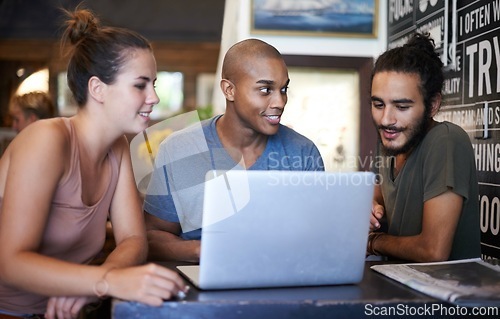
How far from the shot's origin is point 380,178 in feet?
7.55

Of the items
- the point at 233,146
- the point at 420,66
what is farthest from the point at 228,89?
the point at 420,66

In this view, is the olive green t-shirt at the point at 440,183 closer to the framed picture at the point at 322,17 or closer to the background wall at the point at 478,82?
the background wall at the point at 478,82

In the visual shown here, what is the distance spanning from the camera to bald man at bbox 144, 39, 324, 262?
6.54ft

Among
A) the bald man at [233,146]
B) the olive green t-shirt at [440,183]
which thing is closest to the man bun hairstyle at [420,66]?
the olive green t-shirt at [440,183]

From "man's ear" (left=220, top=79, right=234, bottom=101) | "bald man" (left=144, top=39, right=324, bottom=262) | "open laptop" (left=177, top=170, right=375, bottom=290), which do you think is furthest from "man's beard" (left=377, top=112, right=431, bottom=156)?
"open laptop" (left=177, top=170, right=375, bottom=290)

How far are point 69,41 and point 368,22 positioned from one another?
8.05ft

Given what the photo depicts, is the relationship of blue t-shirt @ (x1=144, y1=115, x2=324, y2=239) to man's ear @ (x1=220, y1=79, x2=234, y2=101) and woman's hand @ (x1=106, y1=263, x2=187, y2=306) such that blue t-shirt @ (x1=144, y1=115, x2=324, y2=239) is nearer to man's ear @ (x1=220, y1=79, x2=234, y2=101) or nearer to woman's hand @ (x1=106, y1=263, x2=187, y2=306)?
man's ear @ (x1=220, y1=79, x2=234, y2=101)

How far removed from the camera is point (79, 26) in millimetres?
1671

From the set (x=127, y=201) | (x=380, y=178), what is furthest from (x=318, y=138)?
(x=127, y=201)

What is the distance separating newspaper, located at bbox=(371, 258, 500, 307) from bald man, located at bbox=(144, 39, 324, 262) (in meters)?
0.63

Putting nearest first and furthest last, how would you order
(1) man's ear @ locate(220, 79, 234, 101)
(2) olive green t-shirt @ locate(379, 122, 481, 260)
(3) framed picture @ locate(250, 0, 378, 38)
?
(2) olive green t-shirt @ locate(379, 122, 481, 260) → (1) man's ear @ locate(220, 79, 234, 101) → (3) framed picture @ locate(250, 0, 378, 38)

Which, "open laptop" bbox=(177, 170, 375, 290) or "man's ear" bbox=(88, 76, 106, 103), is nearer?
"open laptop" bbox=(177, 170, 375, 290)

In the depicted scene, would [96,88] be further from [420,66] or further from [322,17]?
[322,17]

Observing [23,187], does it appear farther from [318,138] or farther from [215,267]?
[318,138]
